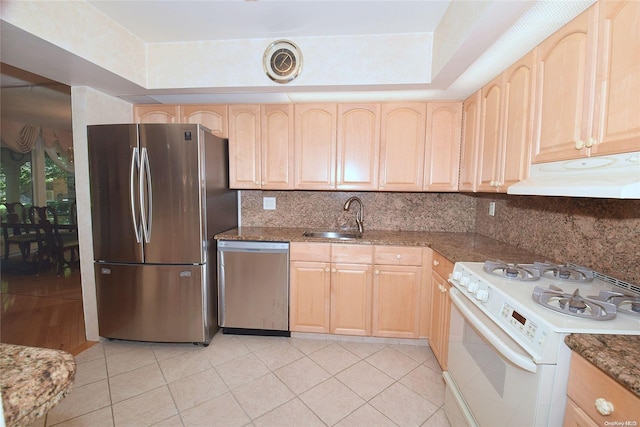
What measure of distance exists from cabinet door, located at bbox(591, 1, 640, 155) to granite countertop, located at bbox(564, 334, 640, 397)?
64 cm

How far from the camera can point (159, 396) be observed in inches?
70.8

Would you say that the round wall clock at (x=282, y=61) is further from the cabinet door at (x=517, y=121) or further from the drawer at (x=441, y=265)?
the drawer at (x=441, y=265)

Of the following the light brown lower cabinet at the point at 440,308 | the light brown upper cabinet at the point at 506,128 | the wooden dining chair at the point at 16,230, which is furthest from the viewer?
the wooden dining chair at the point at 16,230

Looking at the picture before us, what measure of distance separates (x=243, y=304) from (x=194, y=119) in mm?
1799

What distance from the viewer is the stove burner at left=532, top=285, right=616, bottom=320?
965 mm

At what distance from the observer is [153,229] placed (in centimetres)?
222

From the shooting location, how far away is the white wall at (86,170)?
7.38 feet

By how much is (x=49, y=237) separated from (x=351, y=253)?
4.86m

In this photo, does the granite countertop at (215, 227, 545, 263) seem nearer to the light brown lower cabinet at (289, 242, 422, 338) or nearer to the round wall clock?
the light brown lower cabinet at (289, 242, 422, 338)

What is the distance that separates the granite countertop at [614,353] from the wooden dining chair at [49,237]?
593 centimetres

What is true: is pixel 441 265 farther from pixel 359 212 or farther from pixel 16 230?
pixel 16 230

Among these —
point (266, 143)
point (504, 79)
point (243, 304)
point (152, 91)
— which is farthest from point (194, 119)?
point (504, 79)

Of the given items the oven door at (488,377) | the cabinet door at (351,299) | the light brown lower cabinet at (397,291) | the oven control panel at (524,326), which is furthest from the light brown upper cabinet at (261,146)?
the oven control panel at (524,326)

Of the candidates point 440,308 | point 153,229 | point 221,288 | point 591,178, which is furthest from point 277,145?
point 591,178
